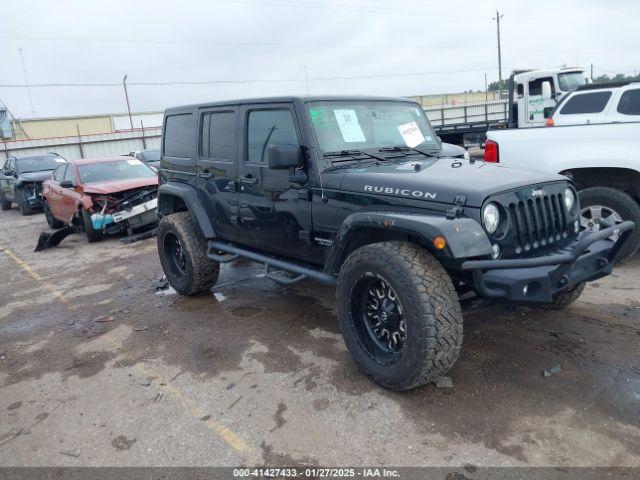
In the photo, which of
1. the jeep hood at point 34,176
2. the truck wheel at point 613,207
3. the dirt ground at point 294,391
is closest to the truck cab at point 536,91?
the truck wheel at point 613,207

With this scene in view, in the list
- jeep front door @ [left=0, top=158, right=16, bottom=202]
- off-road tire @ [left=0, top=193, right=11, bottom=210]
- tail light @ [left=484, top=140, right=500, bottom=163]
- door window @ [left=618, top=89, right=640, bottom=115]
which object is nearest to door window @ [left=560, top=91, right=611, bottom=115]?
door window @ [left=618, top=89, right=640, bottom=115]

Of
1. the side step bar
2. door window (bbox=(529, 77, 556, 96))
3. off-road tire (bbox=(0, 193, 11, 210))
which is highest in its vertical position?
door window (bbox=(529, 77, 556, 96))

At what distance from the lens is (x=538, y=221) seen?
326 cm

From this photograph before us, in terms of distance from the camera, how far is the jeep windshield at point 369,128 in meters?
3.95

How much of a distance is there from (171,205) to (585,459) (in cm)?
478

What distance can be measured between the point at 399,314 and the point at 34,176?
1387cm

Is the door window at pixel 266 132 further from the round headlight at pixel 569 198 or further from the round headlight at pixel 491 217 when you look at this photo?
the round headlight at pixel 569 198

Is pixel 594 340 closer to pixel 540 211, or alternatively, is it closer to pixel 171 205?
pixel 540 211

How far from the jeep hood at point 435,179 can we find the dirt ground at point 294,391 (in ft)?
3.31

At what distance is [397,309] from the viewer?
10.7 ft

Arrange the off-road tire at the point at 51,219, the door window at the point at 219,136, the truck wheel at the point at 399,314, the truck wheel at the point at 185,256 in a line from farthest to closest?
the off-road tire at the point at 51,219
the truck wheel at the point at 185,256
the door window at the point at 219,136
the truck wheel at the point at 399,314

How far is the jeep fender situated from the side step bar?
26.9 inches

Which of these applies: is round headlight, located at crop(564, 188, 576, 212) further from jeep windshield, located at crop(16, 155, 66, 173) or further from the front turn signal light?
jeep windshield, located at crop(16, 155, 66, 173)

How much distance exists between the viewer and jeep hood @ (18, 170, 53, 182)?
13.7 m
